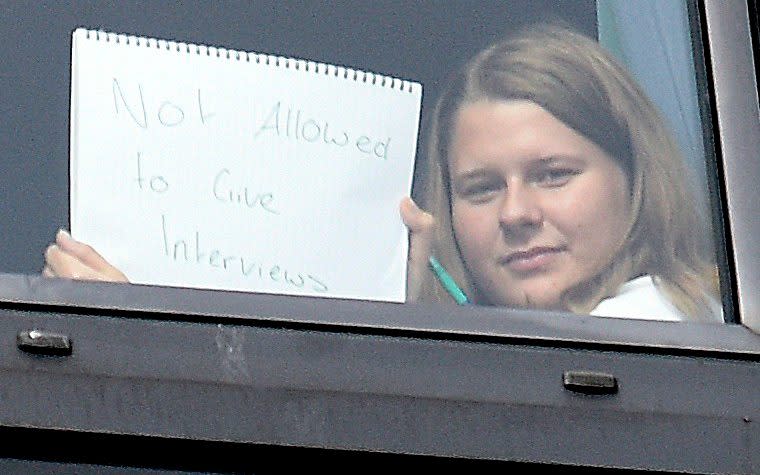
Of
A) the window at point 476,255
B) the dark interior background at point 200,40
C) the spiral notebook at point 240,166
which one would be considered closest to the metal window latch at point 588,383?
the window at point 476,255

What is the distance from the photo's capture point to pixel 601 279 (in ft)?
8.56

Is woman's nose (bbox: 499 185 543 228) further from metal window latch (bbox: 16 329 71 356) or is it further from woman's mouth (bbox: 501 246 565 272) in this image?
metal window latch (bbox: 16 329 71 356)

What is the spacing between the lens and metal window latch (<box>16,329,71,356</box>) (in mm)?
2404

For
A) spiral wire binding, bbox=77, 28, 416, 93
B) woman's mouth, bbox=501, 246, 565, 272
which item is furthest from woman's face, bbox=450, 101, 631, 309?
spiral wire binding, bbox=77, 28, 416, 93

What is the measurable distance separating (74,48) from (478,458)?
0.71 m

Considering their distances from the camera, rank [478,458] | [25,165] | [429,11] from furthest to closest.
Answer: [429,11] < [25,165] < [478,458]

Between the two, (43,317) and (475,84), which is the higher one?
(475,84)

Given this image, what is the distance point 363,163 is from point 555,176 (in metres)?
0.23

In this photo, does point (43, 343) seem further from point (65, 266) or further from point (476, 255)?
point (476, 255)

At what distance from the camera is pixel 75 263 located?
253 centimetres

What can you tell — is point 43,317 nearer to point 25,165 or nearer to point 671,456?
point 25,165

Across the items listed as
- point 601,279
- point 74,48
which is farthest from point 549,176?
point 74,48

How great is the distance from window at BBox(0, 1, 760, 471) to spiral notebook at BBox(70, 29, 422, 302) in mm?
21

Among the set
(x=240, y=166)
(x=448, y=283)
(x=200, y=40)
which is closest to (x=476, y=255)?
(x=448, y=283)
